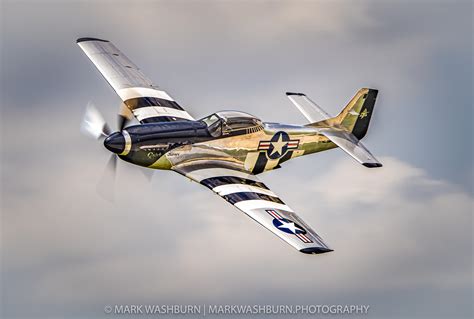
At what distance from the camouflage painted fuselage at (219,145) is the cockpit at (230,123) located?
0.10 m

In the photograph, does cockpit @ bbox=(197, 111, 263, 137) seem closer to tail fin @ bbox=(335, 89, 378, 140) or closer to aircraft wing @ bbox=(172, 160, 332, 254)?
aircraft wing @ bbox=(172, 160, 332, 254)

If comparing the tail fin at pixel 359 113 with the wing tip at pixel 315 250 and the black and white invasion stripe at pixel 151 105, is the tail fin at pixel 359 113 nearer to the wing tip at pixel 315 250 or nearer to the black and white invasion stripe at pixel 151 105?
the black and white invasion stripe at pixel 151 105

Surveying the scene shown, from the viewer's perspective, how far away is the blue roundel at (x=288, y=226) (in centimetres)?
2456

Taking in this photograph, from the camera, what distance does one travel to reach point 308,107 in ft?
101

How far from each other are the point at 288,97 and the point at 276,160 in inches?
98.8

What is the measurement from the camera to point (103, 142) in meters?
27.3

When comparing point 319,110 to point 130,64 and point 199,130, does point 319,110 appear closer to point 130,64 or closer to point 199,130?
point 199,130

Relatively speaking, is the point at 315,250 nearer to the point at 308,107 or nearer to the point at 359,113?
the point at 308,107

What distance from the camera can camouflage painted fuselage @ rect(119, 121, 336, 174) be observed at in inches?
1082

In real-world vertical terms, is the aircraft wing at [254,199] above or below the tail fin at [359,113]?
below

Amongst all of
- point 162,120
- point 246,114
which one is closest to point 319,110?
point 246,114

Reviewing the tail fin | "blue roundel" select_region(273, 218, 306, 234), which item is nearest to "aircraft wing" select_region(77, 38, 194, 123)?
the tail fin

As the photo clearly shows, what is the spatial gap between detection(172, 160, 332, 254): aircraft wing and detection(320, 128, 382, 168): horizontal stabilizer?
3.21 m

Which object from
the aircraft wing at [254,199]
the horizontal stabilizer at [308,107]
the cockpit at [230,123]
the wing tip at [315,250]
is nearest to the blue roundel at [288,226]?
the aircraft wing at [254,199]
